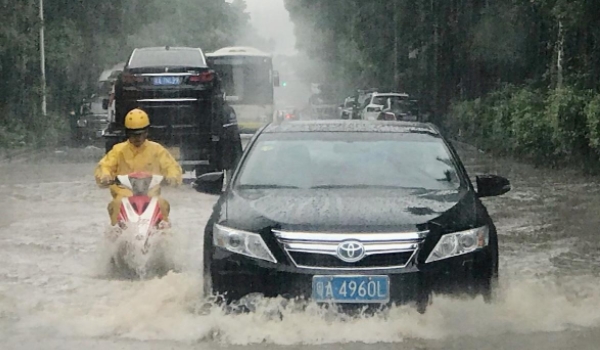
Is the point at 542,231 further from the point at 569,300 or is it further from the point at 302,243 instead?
the point at 302,243

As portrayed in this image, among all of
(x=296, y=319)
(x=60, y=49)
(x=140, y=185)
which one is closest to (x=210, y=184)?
(x=140, y=185)

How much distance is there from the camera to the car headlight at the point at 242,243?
6.80 m

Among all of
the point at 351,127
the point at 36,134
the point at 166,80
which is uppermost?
the point at 166,80

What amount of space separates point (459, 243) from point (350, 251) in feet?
2.32

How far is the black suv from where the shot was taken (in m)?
18.2

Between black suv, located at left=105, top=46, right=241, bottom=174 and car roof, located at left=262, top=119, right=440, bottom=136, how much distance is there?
31.0 feet

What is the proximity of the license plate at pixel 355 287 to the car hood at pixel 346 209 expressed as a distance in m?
0.31

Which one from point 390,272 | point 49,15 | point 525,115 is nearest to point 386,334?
point 390,272

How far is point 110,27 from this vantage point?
1928 inches

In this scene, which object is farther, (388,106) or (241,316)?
(388,106)

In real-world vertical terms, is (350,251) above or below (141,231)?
above

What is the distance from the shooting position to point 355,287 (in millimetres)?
6637

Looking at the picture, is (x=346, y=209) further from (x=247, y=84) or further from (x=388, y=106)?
(x=247, y=84)

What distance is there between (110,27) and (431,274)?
43.8 m
